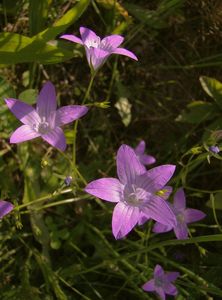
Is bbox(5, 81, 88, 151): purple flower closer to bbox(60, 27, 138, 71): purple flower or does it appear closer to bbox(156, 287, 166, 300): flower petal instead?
bbox(60, 27, 138, 71): purple flower

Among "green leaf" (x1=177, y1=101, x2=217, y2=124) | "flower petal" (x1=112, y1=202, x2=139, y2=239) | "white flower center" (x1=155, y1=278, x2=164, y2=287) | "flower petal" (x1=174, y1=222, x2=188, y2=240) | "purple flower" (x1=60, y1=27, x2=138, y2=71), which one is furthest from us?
"green leaf" (x1=177, y1=101, x2=217, y2=124)

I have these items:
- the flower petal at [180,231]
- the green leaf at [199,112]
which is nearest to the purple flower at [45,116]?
the flower petal at [180,231]

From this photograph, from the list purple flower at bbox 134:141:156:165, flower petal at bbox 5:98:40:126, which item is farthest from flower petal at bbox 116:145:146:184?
purple flower at bbox 134:141:156:165

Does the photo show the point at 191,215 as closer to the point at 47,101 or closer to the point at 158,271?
the point at 158,271

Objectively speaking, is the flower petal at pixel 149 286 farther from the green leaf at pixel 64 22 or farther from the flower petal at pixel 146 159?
the green leaf at pixel 64 22

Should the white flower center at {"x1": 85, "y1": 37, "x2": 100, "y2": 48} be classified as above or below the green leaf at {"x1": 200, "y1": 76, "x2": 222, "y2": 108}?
above

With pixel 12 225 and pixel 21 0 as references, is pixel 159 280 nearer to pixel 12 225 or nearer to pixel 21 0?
pixel 12 225

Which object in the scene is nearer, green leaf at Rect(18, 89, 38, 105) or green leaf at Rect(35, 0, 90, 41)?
green leaf at Rect(35, 0, 90, 41)

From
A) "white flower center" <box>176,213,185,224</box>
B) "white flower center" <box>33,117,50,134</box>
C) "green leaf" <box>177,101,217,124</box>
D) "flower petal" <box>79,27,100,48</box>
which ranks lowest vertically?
"white flower center" <box>176,213,185,224</box>
